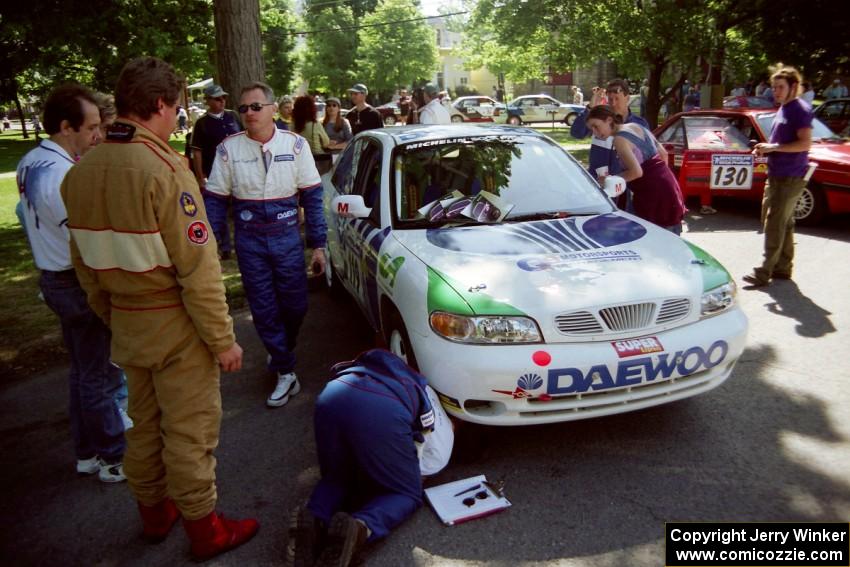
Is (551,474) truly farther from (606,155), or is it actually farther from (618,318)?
(606,155)

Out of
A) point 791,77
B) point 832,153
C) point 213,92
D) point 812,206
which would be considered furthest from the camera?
point 812,206

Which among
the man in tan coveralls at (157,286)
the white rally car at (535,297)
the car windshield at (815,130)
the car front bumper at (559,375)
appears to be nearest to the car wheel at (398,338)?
the white rally car at (535,297)

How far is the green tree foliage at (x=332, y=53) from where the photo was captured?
5009 centimetres

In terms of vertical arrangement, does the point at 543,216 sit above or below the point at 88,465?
above

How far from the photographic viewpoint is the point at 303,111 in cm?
873

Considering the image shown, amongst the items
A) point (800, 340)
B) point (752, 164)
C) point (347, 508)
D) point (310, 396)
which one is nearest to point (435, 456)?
point (347, 508)

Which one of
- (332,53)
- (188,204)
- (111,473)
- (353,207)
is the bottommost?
(111,473)

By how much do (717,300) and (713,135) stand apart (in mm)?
6319

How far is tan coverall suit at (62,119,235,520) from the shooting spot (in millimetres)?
2346

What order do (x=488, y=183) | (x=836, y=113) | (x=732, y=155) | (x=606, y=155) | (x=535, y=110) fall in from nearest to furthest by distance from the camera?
(x=488, y=183) → (x=606, y=155) → (x=732, y=155) → (x=836, y=113) → (x=535, y=110)

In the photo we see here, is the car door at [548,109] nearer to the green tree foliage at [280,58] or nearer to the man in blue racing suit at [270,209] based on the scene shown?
the green tree foliage at [280,58]

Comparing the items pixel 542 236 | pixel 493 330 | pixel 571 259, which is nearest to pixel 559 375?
pixel 493 330

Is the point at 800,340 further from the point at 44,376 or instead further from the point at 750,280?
the point at 44,376

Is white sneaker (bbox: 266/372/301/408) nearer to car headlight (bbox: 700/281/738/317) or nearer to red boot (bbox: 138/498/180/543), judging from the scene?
red boot (bbox: 138/498/180/543)
